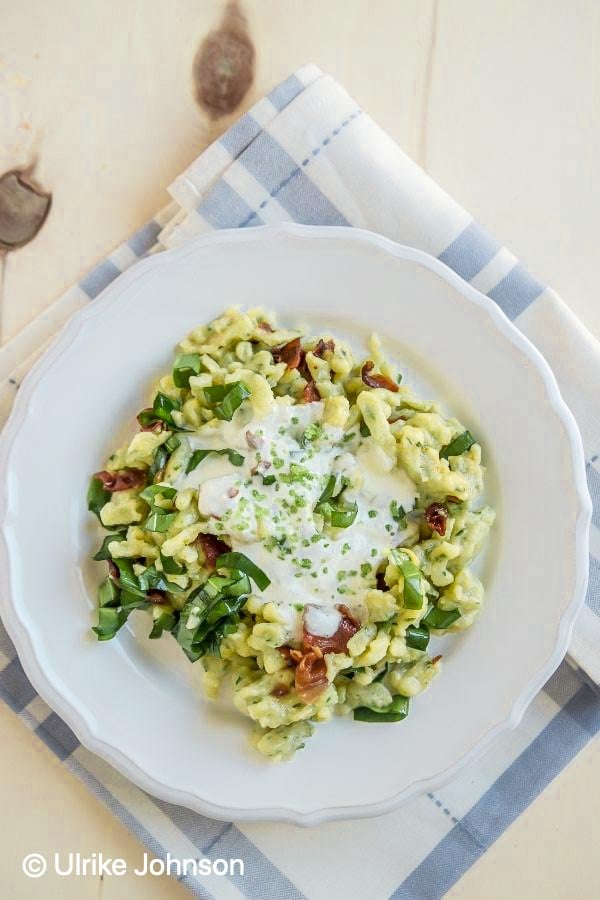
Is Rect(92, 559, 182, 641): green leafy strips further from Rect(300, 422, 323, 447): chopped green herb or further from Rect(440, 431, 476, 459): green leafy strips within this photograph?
Rect(440, 431, 476, 459): green leafy strips

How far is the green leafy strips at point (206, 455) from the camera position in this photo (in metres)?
2.27

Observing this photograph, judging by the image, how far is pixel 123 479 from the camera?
2375 millimetres

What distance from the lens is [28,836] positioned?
2.59 meters

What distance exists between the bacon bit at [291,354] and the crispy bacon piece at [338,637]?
693mm

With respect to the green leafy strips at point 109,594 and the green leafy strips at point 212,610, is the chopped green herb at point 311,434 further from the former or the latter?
the green leafy strips at point 109,594

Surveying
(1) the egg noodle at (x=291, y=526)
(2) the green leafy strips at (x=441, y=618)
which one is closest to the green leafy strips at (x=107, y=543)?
(1) the egg noodle at (x=291, y=526)

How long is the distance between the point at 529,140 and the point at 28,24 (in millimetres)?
1655

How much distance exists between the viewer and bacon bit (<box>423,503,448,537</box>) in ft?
7.65

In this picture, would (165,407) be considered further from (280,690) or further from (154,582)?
(280,690)

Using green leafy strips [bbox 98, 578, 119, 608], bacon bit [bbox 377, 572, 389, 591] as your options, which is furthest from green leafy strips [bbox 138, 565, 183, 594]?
bacon bit [bbox 377, 572, 389, 591]

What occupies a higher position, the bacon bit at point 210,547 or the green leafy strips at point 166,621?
the bacon bit at point 210,547

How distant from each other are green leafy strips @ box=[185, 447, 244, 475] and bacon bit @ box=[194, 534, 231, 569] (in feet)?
0.61

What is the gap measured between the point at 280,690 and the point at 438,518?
64 centimetres

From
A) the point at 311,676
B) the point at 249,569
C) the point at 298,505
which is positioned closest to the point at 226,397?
the point at 298,505
